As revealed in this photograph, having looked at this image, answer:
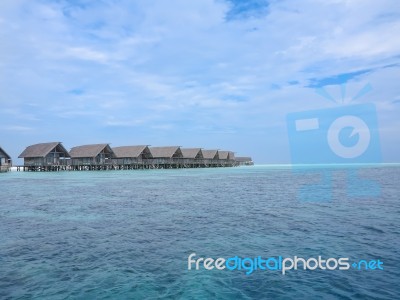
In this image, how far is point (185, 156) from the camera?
76438 mm

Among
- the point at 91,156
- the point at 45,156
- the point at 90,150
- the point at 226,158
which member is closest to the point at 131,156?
the point at 90,150

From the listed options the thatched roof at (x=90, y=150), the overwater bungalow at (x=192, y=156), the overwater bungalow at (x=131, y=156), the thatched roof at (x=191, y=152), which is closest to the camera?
the thatched roof at (x=90, y=150)

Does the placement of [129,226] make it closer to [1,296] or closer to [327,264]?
[1,296]

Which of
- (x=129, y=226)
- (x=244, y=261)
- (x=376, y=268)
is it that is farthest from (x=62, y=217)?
(x=376, y=268)

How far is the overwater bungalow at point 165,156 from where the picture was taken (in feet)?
221

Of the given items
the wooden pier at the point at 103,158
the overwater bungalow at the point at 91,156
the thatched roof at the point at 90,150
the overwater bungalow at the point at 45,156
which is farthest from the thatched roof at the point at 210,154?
the overwater bungalow at the point at 45,156

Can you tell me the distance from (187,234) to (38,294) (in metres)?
4.68

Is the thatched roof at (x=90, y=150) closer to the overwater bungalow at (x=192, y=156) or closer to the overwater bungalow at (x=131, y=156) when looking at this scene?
the overwater bungalow at (x=131, y=156)

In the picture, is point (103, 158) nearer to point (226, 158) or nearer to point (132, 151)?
point (132, 151)

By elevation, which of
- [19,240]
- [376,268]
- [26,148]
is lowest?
[376,268]

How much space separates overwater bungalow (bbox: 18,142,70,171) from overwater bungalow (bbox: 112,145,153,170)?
977 cm

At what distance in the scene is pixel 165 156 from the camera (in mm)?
67500

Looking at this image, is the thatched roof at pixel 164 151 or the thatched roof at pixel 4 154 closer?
the thatched roof at pixel 4 154

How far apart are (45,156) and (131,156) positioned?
1548 centimetres
